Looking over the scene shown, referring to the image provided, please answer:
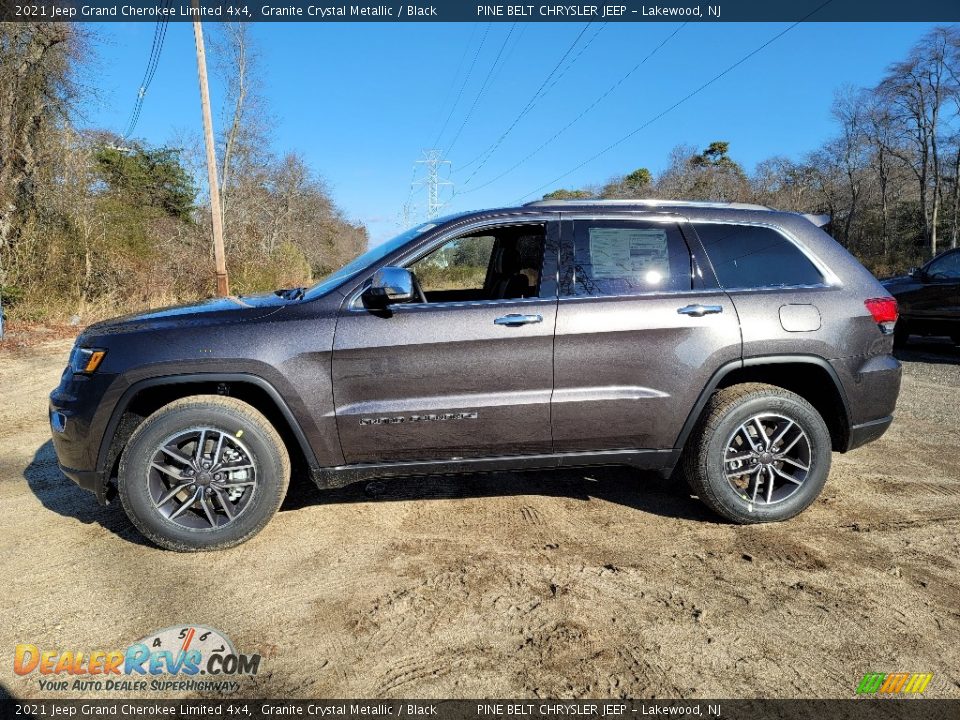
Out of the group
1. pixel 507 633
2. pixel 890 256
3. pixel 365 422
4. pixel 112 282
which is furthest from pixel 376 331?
pixel 890 256

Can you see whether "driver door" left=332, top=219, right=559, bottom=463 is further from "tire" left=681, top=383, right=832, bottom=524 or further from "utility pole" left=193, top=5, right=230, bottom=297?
"utility pole" left=193, top=5, right=230, bottom=297

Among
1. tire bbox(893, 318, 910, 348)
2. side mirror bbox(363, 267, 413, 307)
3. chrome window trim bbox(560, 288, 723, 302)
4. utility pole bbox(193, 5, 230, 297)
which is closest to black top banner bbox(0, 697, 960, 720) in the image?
side mirror bbox(363, 267, 413, 307)

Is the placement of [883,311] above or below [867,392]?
above

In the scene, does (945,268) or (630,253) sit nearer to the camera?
(630,253)

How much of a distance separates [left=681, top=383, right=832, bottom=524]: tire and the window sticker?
83cm

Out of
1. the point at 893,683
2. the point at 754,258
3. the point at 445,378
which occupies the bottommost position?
the point at 893,683

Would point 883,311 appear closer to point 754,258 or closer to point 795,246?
point 795,246

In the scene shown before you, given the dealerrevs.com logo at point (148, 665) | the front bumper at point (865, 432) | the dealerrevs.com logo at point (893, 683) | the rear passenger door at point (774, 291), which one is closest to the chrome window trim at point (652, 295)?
the rear passenger door at point (774, 291)

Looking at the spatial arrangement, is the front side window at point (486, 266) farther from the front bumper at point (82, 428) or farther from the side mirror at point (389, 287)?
the front bumper at point (82, 428)

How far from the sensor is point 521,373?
3039mm

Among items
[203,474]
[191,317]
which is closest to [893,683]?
[203,474]

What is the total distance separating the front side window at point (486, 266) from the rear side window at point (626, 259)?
234 mm

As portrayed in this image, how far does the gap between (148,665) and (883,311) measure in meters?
4.13

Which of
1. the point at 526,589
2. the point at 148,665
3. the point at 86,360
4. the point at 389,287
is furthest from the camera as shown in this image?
the point at 86,360
